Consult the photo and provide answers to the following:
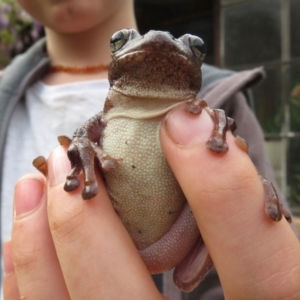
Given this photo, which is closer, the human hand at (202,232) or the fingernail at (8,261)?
the human hand at (202,232)

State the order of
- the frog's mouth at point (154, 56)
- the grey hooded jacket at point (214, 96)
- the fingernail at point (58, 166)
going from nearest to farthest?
the frog's mouth at point (154, 56) < the fingernail at point (58, 166) < the grey hooded jacket at point (214, 96)

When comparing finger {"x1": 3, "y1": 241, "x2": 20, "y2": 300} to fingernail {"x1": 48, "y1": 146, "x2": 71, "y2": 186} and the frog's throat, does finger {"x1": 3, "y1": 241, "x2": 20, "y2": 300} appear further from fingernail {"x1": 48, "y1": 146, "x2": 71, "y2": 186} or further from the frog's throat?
the frog's throat

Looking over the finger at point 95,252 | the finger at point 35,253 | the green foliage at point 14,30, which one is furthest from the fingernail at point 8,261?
the green foliage at point 14,30

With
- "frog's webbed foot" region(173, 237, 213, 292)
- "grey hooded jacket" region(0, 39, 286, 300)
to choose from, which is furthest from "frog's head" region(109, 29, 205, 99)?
"grey hooded jacket" region(0, 39, 286, 300)

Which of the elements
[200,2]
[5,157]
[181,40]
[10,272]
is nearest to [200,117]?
[181,40]

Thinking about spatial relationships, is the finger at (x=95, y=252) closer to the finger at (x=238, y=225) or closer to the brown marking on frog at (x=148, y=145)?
the brown marking on frog at (x=148, y=145)

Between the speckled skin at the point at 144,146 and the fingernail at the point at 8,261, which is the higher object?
the speckled skin at the point at 144,146

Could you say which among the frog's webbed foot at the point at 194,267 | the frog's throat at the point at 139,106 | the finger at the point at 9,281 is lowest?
the finger at the point at 9,281

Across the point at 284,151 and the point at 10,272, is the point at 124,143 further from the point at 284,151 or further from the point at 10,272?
the point at 284,151
